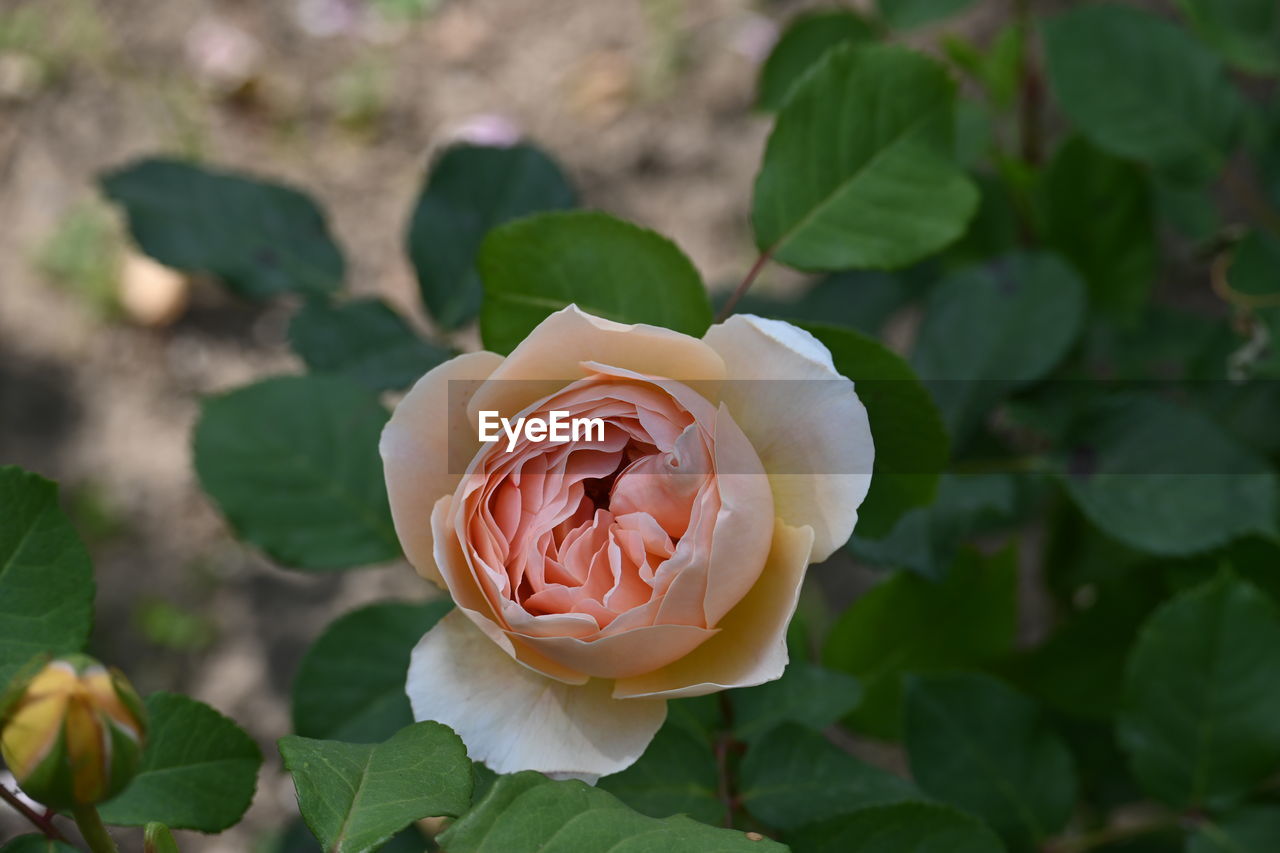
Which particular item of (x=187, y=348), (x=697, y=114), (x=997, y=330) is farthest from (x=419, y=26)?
(x=997, y=330)

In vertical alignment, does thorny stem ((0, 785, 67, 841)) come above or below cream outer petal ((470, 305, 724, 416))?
below

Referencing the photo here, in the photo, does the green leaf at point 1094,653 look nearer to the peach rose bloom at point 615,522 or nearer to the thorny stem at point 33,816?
the peach rose bloom at point 615,522

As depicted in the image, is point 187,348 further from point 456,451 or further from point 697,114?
point 456,451

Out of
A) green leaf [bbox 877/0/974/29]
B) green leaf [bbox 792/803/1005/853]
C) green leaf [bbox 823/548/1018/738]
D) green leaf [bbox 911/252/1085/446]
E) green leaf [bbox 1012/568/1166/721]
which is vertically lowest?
green leaf [bbox 1012/568/1166/721]

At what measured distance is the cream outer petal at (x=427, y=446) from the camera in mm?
579

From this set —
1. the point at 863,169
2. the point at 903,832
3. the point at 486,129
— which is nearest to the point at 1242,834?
the point at 903,832

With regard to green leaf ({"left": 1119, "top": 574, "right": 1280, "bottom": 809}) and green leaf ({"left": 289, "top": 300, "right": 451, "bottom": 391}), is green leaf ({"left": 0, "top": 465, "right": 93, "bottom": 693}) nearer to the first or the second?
green leaf ({"left": 289, "top": 300, "right": 451, "bottom": 391})

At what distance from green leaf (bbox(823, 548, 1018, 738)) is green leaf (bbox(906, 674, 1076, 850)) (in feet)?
0.48

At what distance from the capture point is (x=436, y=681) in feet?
1.91

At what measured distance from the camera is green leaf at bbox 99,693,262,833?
641mm

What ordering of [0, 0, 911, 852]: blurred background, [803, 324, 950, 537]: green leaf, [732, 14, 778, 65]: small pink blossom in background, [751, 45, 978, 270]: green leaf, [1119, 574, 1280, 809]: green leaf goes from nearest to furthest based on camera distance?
1. [803, 324, 950, 537]: green leaf
2. [751, 45, 978, 270]: green leaf
3. [1119, 574, 1280, 809]: green leaf
4. [0, 0, 911, 852]: blurred background
5. [732, 14, 778, 65]: small pink blossom in background

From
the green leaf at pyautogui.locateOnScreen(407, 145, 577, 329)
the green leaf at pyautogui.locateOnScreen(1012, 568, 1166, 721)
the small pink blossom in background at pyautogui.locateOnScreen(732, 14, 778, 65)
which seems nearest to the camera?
the green leaf at pyautogui.locateOnScreen(407, 145, 577, 329)

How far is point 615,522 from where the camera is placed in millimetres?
590

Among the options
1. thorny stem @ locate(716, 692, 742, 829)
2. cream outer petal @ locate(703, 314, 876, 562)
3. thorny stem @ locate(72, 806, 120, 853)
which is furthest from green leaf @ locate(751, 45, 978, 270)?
thorny stem @ locate(72, 806, 120, 853)
